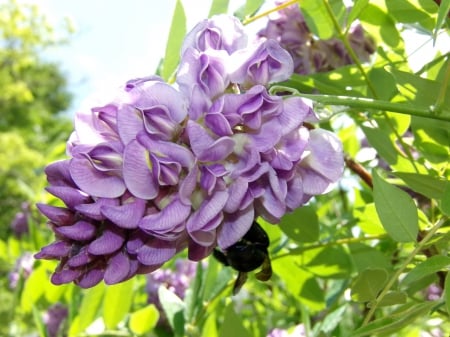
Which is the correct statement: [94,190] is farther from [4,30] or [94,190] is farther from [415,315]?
[4,30]

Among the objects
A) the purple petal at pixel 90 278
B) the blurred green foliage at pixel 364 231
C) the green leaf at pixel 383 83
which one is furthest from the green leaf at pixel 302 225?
the purple petal at pixel 90 278

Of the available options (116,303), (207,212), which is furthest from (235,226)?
(116,303)

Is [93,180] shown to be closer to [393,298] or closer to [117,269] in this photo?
[117,269]

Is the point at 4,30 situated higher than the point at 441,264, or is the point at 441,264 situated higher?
the point at 441,264

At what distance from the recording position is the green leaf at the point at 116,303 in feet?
2.25

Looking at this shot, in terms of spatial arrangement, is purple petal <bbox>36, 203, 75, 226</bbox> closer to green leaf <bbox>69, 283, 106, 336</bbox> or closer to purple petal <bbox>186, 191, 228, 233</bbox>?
purple petal <bbox>186, 191, 228, 233</bbox>

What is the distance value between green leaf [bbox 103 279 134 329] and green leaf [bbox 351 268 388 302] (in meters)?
0.33

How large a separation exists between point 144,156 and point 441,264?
16cm

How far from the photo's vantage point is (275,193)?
36 cm

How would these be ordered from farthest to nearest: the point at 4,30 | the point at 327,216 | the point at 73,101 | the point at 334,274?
the point at 73,101 < the point at 4,30 < the point at 327,216 < the point at 334,274

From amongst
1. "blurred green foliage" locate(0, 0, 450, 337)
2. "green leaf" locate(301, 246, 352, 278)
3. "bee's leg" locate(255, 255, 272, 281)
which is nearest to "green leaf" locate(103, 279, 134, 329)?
"blurred green foliage" locate(0, 0, 450, 337)

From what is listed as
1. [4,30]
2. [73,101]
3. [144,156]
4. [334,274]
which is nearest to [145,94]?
[144,156]

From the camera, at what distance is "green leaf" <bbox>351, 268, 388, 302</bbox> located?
0.39 meters

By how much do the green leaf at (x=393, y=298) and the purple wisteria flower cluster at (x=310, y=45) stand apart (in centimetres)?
29
